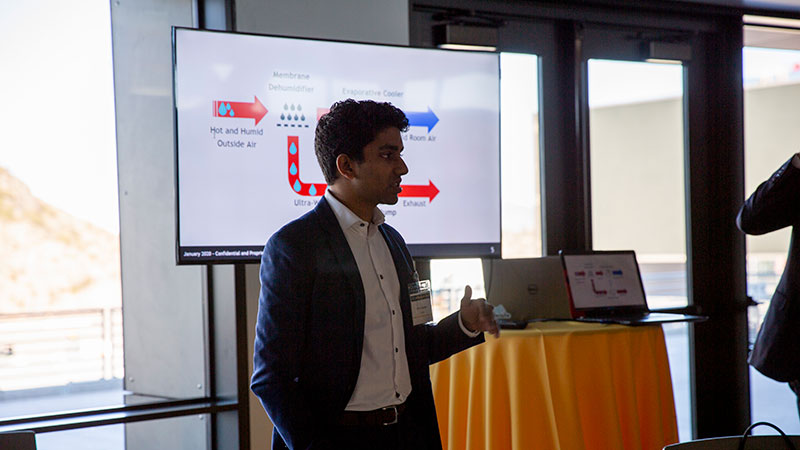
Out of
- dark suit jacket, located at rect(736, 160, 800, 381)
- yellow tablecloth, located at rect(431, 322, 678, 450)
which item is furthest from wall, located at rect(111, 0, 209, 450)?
dark suit jacket, located at rect(736, 160, 800, 381)

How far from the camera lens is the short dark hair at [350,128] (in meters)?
1.84

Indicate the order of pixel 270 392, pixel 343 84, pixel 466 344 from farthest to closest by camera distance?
1. pixel 343 84
2. pixel 466 344
3. pixel 270 392

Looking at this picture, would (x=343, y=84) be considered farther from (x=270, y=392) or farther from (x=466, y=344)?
(x=270, y=392)

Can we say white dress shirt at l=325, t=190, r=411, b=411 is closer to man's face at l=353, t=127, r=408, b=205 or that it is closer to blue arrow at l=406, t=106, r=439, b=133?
man's face at l=353, t=127, r=408, b=205

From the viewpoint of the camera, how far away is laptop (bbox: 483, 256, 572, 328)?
3514 mm

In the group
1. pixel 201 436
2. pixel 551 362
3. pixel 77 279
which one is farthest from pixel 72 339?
pixel 551 362

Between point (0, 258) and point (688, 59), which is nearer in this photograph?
point (0, 258)

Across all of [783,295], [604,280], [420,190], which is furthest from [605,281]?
[420,190]

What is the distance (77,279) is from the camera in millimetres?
3299

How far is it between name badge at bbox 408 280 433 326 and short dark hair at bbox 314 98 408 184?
32 centimetres

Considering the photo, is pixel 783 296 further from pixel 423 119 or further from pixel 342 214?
pixel 342 214

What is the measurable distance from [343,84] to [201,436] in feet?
5.46

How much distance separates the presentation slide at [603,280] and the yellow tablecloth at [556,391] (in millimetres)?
343

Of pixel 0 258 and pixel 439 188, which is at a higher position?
pixel 439 188
